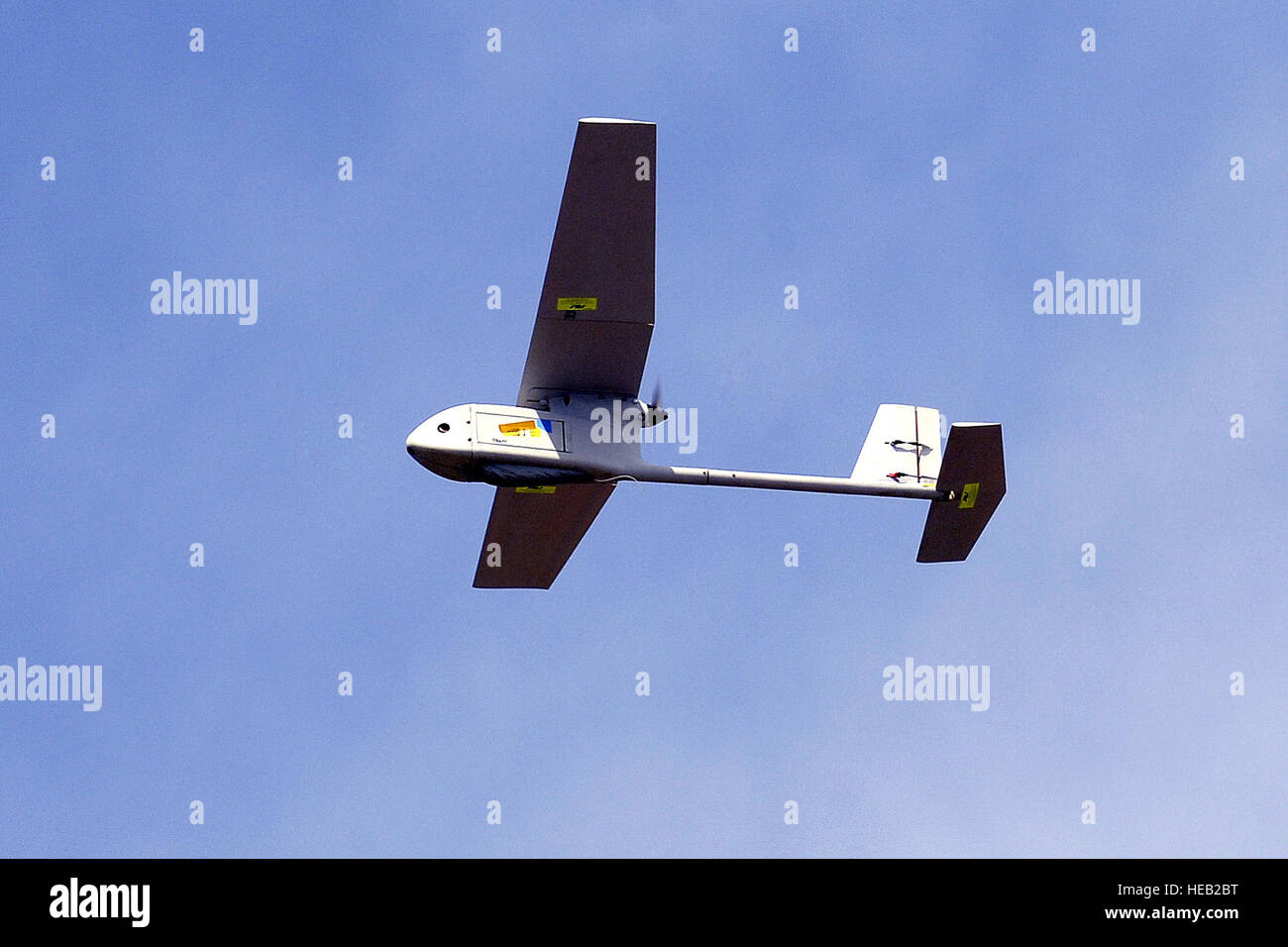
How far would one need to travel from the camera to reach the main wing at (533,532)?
77.6 feet

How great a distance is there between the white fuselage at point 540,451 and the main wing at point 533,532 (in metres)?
1.28

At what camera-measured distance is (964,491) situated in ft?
77.5

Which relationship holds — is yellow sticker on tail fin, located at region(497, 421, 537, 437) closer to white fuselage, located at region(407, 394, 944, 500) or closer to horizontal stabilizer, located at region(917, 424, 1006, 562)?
white fuselage, located at region(407, 394, 944, 500)

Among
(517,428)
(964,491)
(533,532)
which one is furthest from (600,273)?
(964,491)

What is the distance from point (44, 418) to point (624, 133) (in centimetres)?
1155

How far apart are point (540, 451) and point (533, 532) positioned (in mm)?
3325

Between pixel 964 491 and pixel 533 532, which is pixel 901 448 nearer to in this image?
pixel 964 491

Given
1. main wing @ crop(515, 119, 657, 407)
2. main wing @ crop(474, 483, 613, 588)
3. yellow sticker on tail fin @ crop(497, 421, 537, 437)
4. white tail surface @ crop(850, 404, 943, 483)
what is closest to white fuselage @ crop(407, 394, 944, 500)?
yellow sticker on tail fin @ crop(497, 421, 537, 437)

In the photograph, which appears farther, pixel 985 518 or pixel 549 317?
pixel 985 518

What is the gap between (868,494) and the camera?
2298 cm

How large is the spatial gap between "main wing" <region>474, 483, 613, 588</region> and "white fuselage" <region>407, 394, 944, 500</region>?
1278mm

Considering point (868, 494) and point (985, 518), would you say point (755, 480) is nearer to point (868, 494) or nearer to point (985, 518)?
point (868, 494)
